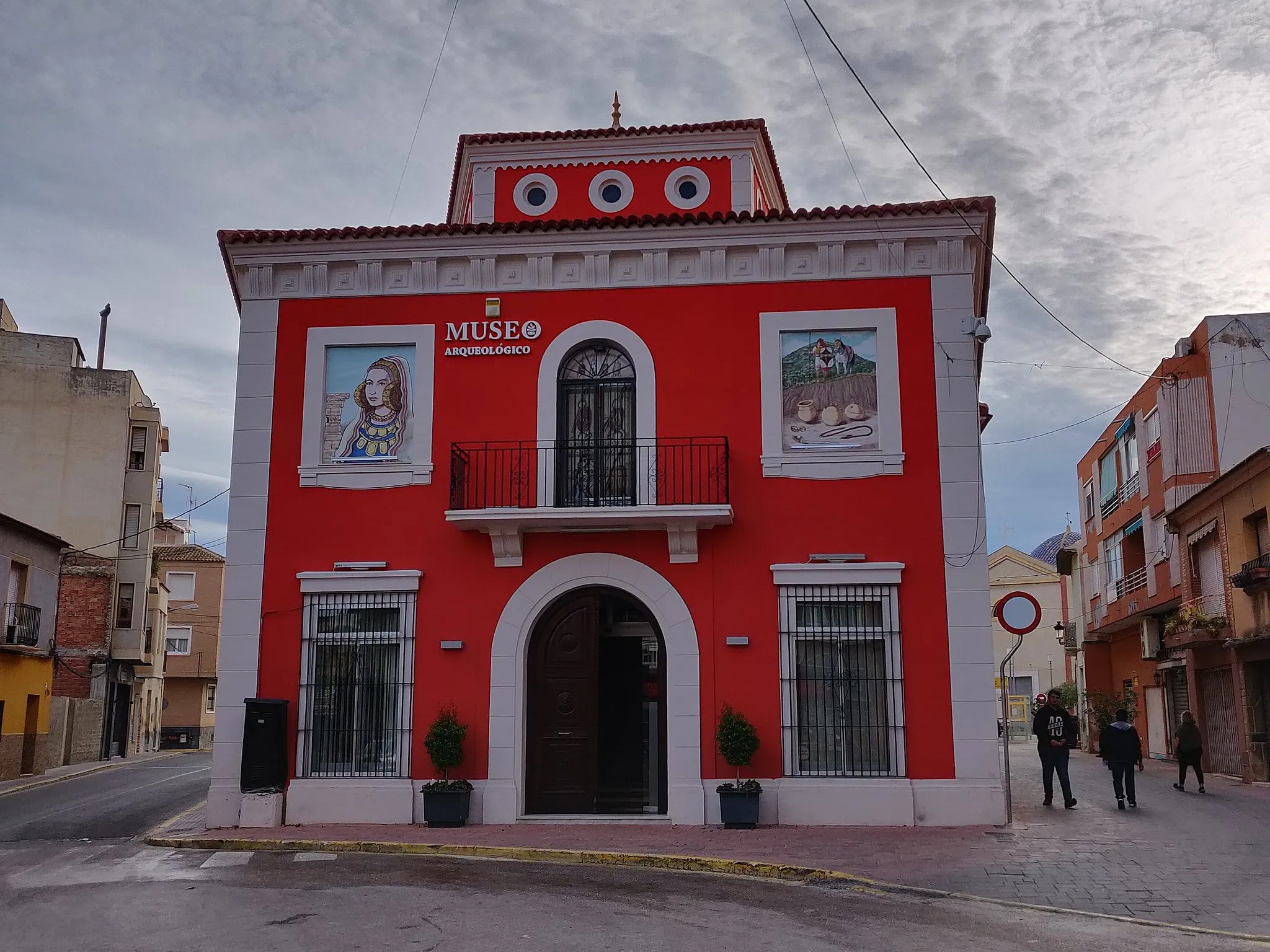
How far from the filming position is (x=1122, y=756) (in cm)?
1550

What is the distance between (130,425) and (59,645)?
678cm

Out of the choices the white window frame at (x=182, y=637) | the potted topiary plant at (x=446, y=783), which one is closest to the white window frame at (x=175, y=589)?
the white window frame at (x=182, y=637)

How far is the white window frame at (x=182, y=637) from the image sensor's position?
50.1 m

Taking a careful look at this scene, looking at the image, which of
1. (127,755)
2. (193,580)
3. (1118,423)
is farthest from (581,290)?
(193,580)

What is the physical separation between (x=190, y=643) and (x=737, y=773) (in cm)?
4176

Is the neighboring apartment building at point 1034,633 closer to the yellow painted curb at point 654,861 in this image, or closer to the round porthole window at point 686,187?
the round porthole window at point 686,187

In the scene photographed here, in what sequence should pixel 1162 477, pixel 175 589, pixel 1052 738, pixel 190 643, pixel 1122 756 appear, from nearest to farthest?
pixel 1122 756 → pixel 1052 738 → pixel 1162 477 → pixel 190 643 → pixel 175 589

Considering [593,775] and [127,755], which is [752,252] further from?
A: [127,755]

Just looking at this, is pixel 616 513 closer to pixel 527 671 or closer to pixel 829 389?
pixel 527 671

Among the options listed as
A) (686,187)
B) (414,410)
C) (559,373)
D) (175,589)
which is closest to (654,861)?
(559,373)

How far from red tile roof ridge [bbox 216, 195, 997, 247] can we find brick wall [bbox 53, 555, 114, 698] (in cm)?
2339

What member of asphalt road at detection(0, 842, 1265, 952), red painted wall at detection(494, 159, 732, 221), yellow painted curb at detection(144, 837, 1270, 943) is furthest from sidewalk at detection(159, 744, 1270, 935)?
red painted wall at detection(494, 159, 732, 221)

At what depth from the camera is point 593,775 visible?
46.0ft

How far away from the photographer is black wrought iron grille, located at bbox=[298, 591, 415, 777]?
1409cm
